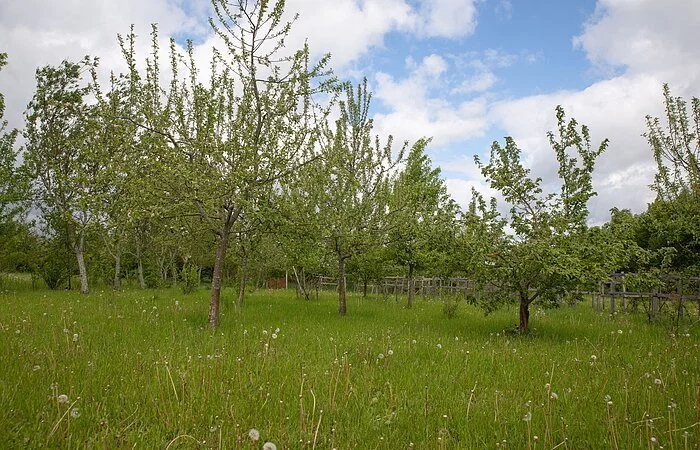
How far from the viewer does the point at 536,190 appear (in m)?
9.91

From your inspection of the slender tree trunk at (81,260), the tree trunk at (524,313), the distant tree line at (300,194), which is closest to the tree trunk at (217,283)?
the distant tree line at (300,194)

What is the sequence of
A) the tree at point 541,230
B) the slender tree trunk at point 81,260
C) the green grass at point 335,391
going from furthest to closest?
the slender tree trunk at point 81,260
the tree at point 541,230
the green grass at point 335,391

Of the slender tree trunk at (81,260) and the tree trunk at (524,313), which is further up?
the slender tree trunk at (81,260)

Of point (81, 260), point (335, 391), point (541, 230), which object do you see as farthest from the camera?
point (81, 260)

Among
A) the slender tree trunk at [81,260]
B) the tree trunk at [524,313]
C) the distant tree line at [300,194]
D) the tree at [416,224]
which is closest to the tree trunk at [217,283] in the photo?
the distant tree line at [300,194]

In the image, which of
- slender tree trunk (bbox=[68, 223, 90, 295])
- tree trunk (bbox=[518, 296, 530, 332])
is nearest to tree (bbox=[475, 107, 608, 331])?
tree trunk (bbox=[518, 296, 530, 332])

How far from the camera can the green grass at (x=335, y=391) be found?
3.83m

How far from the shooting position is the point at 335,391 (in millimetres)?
4465

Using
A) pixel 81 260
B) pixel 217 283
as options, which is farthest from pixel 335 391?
pixel 81 260

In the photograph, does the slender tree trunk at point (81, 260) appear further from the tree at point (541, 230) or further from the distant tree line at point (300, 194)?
the tree at point (541, 230)

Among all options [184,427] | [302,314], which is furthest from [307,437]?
[302,314]

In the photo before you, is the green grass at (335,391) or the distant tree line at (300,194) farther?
the distant tree line at (300,194)

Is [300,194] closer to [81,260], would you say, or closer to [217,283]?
[217,283]

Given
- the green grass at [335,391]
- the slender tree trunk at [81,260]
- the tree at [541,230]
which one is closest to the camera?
the green grass at [335,391]
